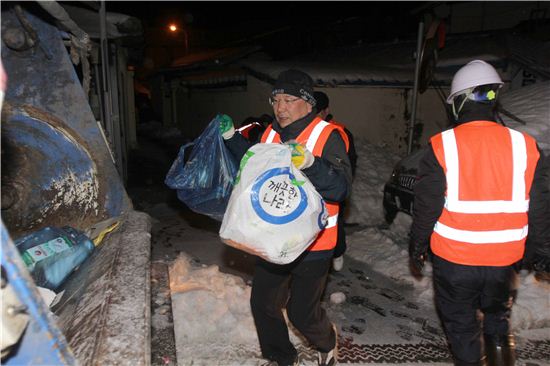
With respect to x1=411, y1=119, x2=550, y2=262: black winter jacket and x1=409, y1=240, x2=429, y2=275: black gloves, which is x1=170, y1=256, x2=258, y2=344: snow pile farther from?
x1=411, y1=119, x2=550, y2=262: black winter jacket

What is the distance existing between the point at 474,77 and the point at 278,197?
1.30 metres

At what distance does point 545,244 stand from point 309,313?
1.37m

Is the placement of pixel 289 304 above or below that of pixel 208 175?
below

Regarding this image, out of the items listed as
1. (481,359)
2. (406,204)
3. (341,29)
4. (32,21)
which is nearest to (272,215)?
(481,359)

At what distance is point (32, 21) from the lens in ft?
7.90

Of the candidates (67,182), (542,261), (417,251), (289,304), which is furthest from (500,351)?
(67,182)

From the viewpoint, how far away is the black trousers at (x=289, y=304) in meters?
2.51

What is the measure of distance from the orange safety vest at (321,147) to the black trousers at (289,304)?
105 mm

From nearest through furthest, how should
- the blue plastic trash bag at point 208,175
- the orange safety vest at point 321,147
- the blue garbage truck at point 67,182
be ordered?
the blue garbage truck at point 67,182 < the orange safety vest at point 321,147 < the blue plastic trash bag at point 208,175

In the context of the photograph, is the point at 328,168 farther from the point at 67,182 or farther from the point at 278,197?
the point at 67,182

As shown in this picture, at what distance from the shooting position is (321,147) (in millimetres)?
2467

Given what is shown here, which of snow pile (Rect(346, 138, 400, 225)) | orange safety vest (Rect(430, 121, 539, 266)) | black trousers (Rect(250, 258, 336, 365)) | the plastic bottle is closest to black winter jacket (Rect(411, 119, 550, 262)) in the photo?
orange safety vest (Rect(430, 121, 539, 266))


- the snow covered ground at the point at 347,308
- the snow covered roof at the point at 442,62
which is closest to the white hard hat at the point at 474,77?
the snow covered ground at the point at 347,308

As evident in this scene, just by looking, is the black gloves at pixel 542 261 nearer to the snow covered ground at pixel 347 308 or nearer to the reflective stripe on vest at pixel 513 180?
the reflective stripe on vest at pixel 513 180
